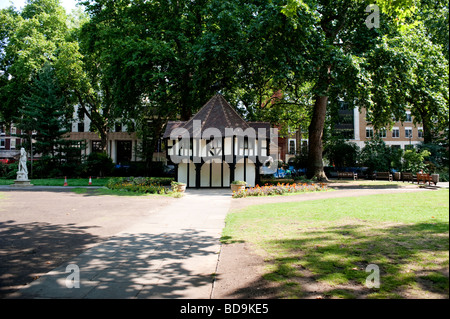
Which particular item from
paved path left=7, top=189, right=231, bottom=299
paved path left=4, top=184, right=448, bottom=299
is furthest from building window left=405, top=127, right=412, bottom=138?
paved path left=7, top=189, right=231, bottom=299

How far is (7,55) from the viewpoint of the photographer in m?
35.9

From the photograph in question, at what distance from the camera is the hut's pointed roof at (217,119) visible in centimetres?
2347

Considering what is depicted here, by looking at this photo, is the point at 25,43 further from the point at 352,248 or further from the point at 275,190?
the point at 352,248

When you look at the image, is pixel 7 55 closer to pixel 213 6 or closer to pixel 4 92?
pixel 4 92

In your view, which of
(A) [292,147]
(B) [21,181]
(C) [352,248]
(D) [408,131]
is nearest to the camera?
(C) [352,248]

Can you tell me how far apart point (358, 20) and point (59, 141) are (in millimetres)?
29726

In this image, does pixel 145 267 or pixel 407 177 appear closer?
pixel 145 267

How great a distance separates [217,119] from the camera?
78.6ft

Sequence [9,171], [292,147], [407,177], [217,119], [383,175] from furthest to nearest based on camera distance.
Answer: [292,147], [9,171], [383,175], [407,177], [217,119]

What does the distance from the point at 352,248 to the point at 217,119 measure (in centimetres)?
1872

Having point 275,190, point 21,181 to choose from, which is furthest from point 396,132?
point 21,181

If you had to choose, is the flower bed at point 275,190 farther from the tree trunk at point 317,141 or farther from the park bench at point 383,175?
the park bench at point 383,175

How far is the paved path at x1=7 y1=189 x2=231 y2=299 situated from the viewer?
443 centimetres
